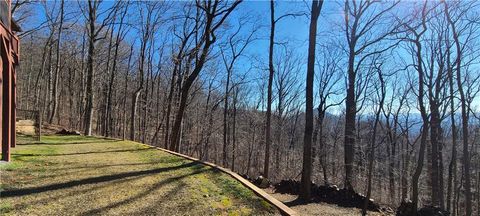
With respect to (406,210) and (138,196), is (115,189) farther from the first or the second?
(406,210)

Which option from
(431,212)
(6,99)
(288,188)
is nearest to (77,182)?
(6,99)

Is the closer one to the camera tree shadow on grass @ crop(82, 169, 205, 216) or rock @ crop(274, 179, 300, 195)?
tree shadow on grass @ crop(82, 169, 205, 216)

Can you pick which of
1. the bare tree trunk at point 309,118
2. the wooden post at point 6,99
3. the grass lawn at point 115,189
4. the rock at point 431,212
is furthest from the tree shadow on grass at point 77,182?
the rock at point 431,212

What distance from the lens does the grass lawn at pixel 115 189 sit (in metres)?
4.44

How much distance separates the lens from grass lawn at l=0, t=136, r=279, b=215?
4440 millimetres

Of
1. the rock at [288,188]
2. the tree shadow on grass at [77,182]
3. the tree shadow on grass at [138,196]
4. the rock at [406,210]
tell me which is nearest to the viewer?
the tree shadow on grass at [138,196]

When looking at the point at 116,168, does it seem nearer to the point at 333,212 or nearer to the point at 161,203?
the point at 161,203

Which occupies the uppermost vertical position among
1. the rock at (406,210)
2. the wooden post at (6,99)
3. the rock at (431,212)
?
the wooden post at (6,99)

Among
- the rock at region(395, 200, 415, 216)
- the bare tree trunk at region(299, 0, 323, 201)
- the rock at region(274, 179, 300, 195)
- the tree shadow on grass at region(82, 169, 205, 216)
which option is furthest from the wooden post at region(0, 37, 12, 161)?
the rock at region(395, 200, 415, 216)

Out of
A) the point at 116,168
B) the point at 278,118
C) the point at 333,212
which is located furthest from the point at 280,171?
the point at 116,168

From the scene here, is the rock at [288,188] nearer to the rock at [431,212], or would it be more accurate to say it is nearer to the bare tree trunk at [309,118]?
the bare tree trunk at [309,118]

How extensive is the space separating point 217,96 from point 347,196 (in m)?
Result: 22.1

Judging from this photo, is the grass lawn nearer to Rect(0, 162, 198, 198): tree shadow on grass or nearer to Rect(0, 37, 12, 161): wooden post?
Rect(0, 162, 198, 198): tree shadow on grass

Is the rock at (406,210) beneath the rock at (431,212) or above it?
beneath
